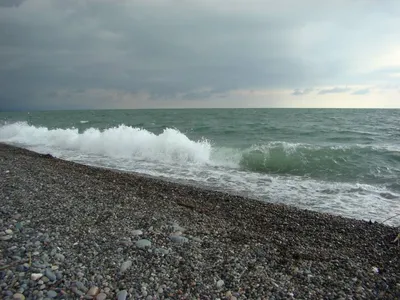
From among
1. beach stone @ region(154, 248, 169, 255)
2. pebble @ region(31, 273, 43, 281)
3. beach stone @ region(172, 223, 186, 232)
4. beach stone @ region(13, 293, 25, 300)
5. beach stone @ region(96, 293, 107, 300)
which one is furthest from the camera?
beach stone @ region(172, 223, 186, 232)

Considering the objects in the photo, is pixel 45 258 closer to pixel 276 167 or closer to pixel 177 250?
pixel 177 250

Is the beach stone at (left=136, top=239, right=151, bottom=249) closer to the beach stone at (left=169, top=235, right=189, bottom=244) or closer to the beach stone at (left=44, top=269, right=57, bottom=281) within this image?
the beach stone at (left=169, top=235, right=189, bottom=244)

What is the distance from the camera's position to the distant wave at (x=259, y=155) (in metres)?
11.4

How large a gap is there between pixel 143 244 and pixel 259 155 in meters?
11.0

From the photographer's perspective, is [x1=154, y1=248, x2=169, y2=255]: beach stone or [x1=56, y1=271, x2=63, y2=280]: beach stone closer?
[x1=56, y1=271, x2=63, y2=280]: beach stone

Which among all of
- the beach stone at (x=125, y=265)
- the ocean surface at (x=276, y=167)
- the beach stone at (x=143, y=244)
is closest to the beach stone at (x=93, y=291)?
the beach stone at (x=125, y=265)

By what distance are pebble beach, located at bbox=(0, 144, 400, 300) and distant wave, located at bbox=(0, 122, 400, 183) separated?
5745 mm

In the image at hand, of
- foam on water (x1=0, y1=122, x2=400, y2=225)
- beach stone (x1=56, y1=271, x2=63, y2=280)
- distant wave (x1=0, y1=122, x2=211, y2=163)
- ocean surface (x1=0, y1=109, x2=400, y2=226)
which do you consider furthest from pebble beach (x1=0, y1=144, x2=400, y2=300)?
distant wave (x1=0, y1=122, x2=211, y2=163)

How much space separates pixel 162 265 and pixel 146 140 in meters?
13.2

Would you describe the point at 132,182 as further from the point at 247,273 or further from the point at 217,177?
→ the point at 247,273

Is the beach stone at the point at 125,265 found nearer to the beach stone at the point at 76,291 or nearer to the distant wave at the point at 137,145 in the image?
the beach stone at the point at 76,291

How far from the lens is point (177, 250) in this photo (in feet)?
12.6

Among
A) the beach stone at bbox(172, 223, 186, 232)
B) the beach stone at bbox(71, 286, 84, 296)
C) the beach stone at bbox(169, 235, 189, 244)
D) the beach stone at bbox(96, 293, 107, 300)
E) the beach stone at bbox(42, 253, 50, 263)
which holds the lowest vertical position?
the beach stone at bbox(172, 223, 186, 232)

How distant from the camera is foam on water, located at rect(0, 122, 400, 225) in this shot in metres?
7.79
